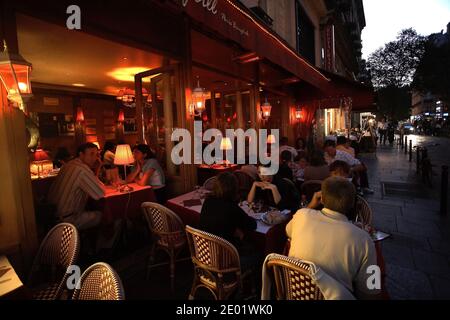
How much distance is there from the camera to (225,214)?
101 inches

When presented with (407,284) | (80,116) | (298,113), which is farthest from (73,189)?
(298,113)

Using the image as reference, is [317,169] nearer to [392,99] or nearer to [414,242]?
[414,242]

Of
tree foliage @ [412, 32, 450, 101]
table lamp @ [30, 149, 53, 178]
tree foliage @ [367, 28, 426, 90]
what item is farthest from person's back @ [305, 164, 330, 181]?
tree foliage @ [367, 28, 426, 90]

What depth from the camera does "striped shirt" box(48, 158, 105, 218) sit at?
3.51m

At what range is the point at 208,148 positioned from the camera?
7641mm

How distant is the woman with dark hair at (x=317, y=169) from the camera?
4545mm

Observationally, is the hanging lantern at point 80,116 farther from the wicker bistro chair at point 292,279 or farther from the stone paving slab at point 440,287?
the stone paving slab at point 440,287

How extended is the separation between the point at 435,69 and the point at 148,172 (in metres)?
34.4

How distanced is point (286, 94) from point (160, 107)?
630 centimetres

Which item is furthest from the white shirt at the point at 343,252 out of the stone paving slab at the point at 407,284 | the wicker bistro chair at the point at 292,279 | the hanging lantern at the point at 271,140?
the hanging lantern at the point at 271,140

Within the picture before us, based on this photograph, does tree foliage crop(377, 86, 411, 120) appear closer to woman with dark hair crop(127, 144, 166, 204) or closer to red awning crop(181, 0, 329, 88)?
red awning crop(181, 0, 329, 88)

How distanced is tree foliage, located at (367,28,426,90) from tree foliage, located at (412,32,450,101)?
1.11 m
